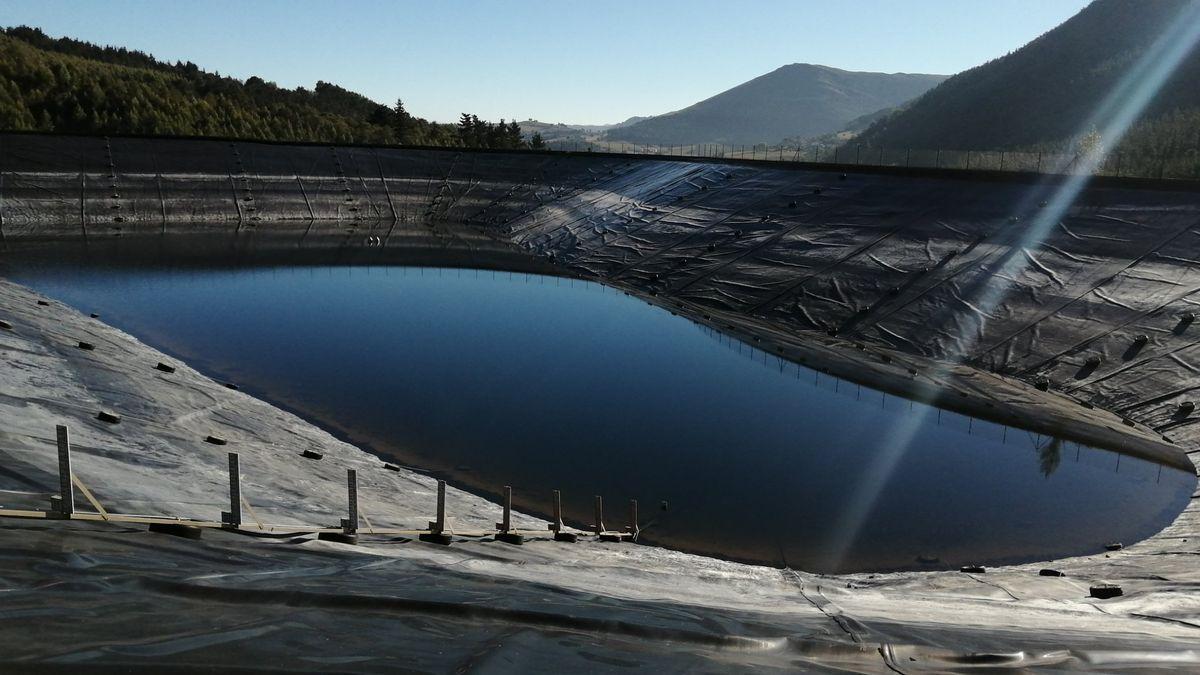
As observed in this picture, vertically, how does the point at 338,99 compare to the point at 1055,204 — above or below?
above

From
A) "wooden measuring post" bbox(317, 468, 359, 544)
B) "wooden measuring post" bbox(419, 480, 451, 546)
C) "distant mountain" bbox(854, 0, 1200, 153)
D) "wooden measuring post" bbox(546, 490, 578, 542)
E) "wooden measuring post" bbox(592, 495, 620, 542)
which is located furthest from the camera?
"distant mountain" bbox(854, 0, 1200, 153)

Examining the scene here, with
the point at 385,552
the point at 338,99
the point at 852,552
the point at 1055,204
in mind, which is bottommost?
the point at 852,552

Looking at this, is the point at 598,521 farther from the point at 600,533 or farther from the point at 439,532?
the point at 439,532

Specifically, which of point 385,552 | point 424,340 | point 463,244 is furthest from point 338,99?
point 385,552

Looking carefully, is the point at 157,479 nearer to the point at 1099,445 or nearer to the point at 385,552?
the point at 385,552

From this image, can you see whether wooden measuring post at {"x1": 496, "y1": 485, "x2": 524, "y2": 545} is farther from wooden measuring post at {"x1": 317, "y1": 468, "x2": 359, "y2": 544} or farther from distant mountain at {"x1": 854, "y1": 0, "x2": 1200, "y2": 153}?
distant mountain at {"x1": 854, "y1": 0, "x2": 1200, "y2": 153}

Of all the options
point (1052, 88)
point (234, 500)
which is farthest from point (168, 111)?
point (1052, 88)

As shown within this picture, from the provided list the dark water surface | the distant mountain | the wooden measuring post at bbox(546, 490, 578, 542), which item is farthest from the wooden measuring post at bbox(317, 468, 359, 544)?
the distant mountain
